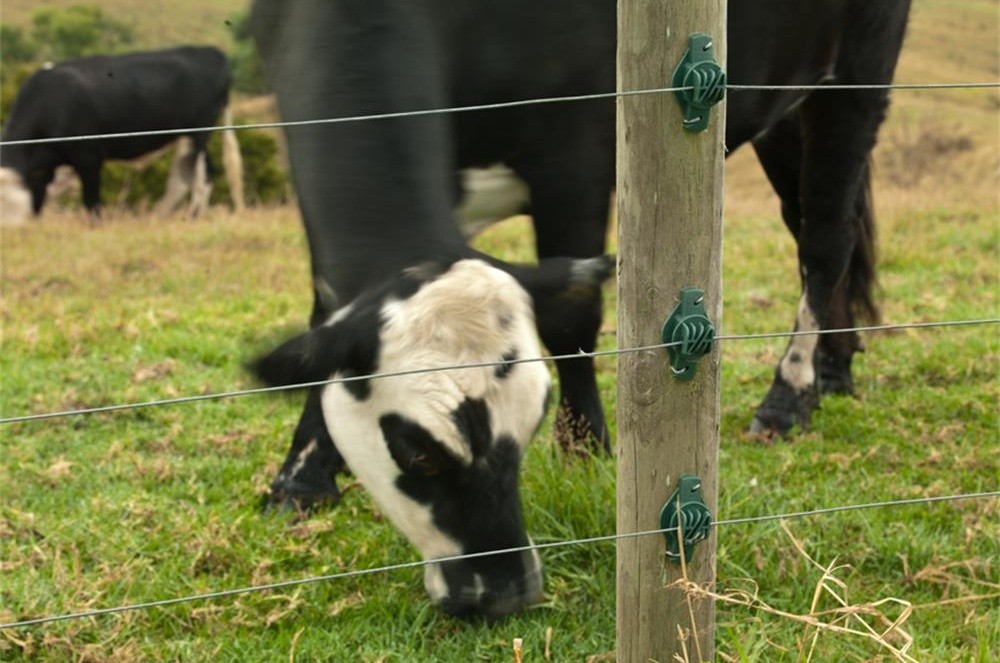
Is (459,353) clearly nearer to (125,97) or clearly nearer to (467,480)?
(467,480)

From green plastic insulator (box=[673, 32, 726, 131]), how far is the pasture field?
892 millimetres

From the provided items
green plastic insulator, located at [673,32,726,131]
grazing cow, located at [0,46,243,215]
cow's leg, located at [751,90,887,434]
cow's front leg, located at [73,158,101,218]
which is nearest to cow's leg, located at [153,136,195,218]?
grazing cow, located at [0,46,243,215]

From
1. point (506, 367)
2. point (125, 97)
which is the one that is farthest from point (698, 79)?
point (125, 97)

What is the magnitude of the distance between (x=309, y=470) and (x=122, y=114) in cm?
1250

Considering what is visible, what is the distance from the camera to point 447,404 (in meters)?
2.50

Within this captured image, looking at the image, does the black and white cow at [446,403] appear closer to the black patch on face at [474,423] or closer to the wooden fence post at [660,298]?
the black patch on face at [474,423]

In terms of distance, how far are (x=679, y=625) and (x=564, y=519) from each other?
932 mm

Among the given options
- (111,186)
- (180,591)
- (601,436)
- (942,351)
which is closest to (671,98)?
(180,591)

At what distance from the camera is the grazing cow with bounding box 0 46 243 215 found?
547 inches

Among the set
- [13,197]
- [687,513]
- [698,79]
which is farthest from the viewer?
[13,197]

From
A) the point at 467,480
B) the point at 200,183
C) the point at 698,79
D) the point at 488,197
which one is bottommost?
the point at 200,183

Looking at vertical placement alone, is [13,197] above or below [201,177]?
above

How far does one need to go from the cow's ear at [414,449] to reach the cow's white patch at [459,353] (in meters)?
0.02

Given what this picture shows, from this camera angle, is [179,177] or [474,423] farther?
[179,177]
